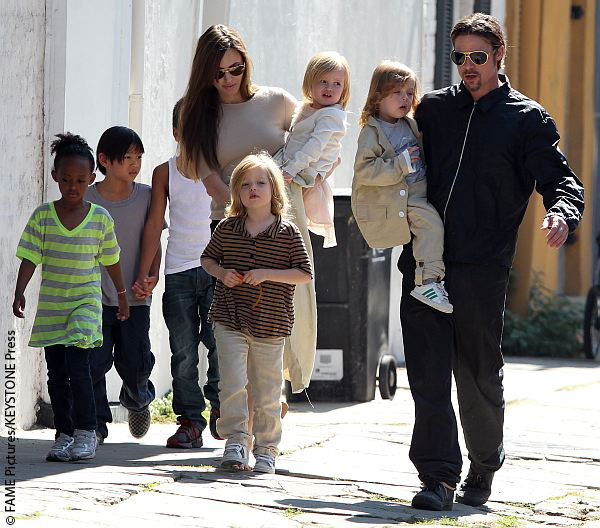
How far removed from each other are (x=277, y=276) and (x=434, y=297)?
31.6 inches

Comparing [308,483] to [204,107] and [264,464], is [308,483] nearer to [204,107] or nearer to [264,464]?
[264,464]

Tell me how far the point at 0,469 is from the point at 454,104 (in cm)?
235

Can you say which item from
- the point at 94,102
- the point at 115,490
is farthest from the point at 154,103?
the point at 115,490

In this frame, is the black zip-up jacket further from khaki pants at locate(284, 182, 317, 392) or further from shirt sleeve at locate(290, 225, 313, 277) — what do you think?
khaki pants at locate(284, 182, 317, 392)

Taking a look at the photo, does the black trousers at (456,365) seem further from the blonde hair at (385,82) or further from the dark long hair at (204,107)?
the dark long hair at (204,107)

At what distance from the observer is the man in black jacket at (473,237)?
17.1ft

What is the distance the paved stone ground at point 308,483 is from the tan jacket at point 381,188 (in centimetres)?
106

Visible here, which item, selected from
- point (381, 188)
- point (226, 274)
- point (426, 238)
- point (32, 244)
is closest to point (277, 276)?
point (226, 274)

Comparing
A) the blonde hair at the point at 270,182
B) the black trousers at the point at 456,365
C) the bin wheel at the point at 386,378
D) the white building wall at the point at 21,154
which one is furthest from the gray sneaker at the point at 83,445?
the bin wheel at the point at 386,378

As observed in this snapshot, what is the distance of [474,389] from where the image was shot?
17.5 feet

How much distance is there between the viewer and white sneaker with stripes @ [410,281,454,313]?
5.17 m

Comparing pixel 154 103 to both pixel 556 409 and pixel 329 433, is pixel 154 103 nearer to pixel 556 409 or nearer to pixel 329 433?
pixel 329 433

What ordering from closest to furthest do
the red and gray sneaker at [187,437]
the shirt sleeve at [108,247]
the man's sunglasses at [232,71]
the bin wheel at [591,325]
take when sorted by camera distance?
the shirt sleeve at [108,247] < the man's sunglasses at [232,71] < the red and gray sneaker at [187,437] < the bin wheel at [591,325]

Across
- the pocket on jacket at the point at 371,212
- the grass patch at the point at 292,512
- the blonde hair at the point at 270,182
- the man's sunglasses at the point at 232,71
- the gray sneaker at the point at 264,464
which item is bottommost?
the grass patch at the point at 292,512
